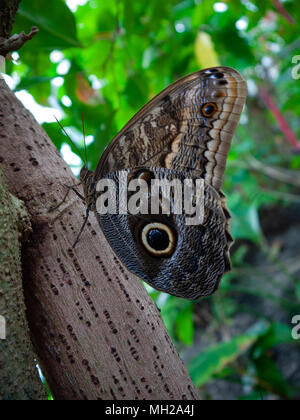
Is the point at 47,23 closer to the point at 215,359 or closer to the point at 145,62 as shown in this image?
the point at 145,62

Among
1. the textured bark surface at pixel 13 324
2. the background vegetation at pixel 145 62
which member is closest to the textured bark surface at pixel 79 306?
the textured bark surface at pixel 13 324

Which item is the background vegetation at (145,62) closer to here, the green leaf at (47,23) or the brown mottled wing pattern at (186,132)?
the green leaf at (47,23)

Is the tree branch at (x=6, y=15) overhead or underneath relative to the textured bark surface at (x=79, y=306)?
overhead

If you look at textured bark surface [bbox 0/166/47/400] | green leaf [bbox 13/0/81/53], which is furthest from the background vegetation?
textured bark surface [bbox 0/166/47/400]

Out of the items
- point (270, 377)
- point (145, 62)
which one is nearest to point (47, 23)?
point (145, 62)

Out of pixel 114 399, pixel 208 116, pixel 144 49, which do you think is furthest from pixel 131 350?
pixel 144 49

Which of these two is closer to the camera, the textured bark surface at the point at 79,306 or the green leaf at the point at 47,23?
the textured bark surface at the point at 79,306
